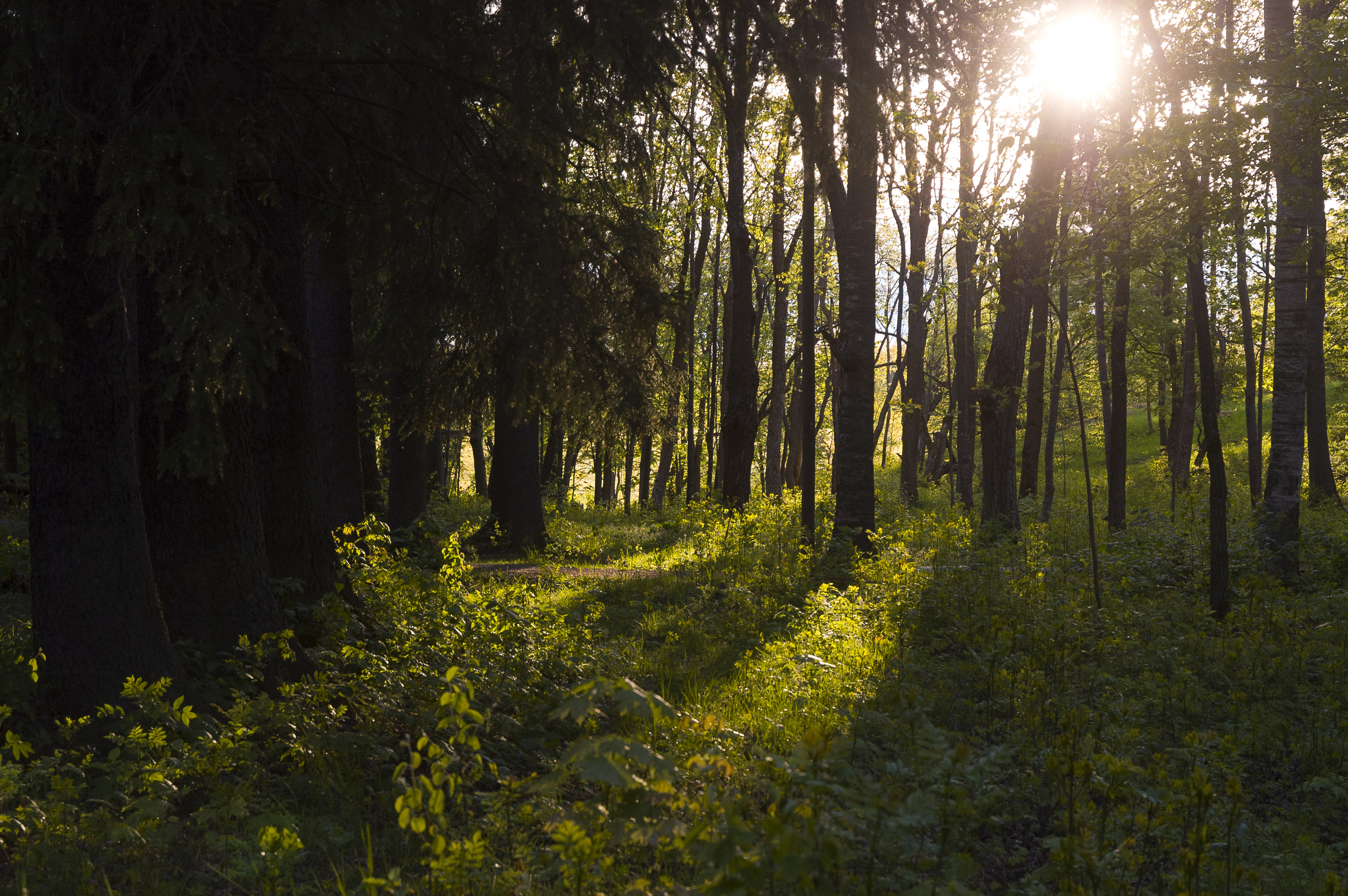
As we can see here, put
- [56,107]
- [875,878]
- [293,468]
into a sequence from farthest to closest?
[293,468] < [56,107] < [875,878]

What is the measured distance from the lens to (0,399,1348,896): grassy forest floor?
9.32 feet

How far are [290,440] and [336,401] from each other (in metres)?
3.82

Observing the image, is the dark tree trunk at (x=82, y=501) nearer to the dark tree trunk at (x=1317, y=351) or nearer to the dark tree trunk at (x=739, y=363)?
the dark tree trunk at (x=1317, y=351)

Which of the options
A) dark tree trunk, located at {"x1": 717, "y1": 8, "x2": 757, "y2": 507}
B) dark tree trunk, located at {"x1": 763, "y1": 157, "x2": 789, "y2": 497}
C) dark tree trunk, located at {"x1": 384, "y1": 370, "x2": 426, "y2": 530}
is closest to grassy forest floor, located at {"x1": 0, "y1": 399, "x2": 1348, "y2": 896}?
dark tree trunk, located at {"x1": 384, "y1": 370, "x2": 426, "y2": 530}

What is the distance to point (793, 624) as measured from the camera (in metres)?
7.88

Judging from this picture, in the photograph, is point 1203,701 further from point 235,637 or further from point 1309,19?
point 1309,19

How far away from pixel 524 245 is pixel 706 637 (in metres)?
4.18

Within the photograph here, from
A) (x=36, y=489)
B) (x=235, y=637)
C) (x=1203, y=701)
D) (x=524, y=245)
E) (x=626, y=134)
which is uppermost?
(x=626, y=134)

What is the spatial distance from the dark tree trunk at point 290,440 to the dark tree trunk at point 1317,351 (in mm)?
9301

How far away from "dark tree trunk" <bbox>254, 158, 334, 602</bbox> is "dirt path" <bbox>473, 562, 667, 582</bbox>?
3.80 meters

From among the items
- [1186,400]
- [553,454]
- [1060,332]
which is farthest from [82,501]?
[1186,400]

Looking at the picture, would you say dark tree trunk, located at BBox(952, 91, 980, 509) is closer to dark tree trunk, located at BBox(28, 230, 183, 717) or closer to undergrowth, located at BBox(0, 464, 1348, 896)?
undergrowth, located at BBox(0, 464, 1348, 896)

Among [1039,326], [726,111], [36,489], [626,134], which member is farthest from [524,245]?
[1039,326]

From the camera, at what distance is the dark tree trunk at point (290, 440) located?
251 inches
